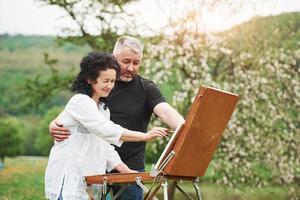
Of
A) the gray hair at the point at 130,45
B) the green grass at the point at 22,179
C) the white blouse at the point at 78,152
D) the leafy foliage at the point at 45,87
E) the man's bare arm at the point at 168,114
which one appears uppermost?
the gray hair at the point at 130,45

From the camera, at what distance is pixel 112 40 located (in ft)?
24.5

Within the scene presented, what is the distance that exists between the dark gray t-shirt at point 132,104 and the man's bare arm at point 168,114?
0.03 m

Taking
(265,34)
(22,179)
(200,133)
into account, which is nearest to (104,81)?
(200,133)

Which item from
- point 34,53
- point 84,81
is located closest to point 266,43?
point 34,53

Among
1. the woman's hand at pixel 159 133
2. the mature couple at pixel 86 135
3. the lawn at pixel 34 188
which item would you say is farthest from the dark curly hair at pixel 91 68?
the lawn at pixel 34 188

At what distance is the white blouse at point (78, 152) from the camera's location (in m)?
2.96

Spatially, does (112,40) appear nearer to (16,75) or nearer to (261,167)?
(16,75)

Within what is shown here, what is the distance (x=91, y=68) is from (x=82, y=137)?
29 cm

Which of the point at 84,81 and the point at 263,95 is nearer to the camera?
the point at 84,81

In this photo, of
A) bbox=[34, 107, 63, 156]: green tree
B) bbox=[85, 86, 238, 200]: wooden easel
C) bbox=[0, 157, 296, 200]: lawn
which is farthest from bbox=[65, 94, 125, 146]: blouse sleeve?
bbox=[34, 107, 63, 156]: green tree

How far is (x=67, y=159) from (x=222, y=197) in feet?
15.8

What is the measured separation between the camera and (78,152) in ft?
9.90

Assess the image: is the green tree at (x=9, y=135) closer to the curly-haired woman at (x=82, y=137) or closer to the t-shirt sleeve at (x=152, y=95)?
the t-shirt sleeve at (x=152, y=95)

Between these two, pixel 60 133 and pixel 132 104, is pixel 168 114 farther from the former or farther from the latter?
pixel 60 133
